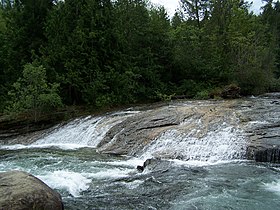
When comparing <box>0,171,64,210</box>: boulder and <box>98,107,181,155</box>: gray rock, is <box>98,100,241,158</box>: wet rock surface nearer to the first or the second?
<box>98,107,181,155</box>: gray rock

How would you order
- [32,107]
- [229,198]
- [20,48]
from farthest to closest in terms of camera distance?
[20,48] → [32,107] → [229,198]

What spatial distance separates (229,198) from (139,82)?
2092cm

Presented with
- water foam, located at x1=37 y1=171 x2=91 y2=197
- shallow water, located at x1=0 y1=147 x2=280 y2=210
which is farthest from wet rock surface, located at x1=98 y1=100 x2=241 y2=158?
water foam, located at x1=37 y1=171 x2=91 y2=197

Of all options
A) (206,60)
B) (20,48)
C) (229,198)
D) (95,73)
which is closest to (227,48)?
(206,60)

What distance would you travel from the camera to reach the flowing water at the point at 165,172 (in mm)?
7285

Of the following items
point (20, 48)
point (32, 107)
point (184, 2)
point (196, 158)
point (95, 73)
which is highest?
point (184, 2)

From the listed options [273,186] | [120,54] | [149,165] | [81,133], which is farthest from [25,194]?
[120,54]

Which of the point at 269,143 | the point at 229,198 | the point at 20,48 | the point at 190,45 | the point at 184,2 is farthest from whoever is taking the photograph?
the point at 184,2

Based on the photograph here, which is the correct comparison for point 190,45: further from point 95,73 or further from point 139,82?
point 95,73

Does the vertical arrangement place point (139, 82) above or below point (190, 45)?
below

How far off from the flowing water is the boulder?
111cm

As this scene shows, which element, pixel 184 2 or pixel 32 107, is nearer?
pixel 32 107

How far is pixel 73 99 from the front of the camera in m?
23.7

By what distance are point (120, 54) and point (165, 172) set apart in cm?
1588
